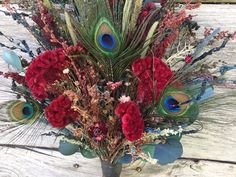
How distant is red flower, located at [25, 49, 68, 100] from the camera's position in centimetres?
101

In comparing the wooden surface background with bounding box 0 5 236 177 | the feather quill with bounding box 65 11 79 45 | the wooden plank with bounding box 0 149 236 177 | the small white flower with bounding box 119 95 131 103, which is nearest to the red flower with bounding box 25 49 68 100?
the feather quill with bounding box 65 11 79 45

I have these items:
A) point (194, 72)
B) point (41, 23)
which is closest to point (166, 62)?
point (194, 72)

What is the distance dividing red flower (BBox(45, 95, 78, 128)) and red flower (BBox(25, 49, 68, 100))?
0.13ft

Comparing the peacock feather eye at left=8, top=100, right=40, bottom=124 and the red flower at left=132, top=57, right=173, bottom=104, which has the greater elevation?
the red flower at left=132, top=57, right=173, bottom=104

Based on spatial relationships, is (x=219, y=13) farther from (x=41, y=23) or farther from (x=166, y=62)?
(x=41, y=23)

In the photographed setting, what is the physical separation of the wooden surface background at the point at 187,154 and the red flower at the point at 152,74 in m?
0.34

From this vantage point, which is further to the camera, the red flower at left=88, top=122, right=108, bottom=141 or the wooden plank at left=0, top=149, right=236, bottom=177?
the wooden plank at left=0, top=149, right=236, bottom=177

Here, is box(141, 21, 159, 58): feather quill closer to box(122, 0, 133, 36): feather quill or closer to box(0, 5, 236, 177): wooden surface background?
box(122, 0, 133, 36): feather quill

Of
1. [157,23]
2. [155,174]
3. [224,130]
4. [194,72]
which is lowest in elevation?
[155,174]

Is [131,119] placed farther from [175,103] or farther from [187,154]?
[187,154]

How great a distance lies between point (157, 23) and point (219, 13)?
408 millimetres

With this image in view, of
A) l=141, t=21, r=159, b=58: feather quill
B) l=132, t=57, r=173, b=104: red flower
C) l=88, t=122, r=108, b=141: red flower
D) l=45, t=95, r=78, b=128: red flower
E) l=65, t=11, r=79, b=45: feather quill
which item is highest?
l=65, t=11, r=79, b=45: feather quill

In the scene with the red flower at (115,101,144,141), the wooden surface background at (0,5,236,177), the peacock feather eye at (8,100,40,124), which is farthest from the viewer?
the wooden surface background at (0,5,236,177)

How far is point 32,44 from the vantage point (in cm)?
137
